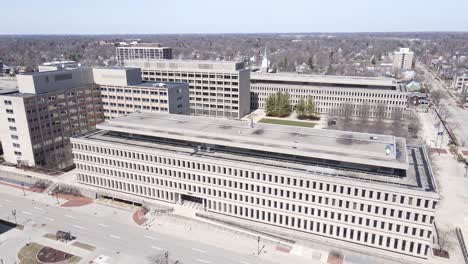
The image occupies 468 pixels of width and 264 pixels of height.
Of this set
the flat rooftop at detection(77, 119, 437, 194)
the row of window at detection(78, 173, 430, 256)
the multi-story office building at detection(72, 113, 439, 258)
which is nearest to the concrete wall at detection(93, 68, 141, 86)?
the multi-story office building at detection(72, 113, 439, 258)

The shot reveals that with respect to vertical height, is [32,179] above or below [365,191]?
below

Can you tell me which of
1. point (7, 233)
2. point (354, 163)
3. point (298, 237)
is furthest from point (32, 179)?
point (354, 163)

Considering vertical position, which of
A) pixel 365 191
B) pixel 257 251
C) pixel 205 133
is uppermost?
pixel 205 133

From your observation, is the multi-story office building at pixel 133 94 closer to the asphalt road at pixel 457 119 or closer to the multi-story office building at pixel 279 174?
the multi-story office building at pixel 279 174

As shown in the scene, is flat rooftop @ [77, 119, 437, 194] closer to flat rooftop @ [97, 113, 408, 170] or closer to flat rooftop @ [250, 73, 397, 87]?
flat rooftop @ [97, 113, 408, 170]

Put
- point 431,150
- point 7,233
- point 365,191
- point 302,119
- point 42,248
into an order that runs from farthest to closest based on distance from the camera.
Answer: point 302,119, point 431,150, point 7,233, point 42,248, point 365,191

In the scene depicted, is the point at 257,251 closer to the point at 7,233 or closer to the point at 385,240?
the point at 385,240

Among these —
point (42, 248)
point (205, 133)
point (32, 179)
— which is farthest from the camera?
point (32, 179)
